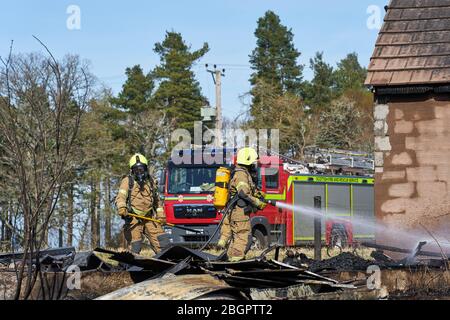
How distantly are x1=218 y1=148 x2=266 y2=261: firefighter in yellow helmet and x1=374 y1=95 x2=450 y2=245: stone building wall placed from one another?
14.4 ft

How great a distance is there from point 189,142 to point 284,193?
28.4m

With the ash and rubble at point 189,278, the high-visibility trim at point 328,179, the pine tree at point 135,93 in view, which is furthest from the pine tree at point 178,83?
the ash and rubble at point 189,278

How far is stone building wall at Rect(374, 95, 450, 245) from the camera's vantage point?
1476cm

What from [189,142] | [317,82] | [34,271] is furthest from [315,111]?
[34,271]

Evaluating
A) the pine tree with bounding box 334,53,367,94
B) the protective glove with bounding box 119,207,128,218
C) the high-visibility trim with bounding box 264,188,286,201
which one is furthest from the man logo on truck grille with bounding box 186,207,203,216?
the pine tree with bounding box 334,53,367,94

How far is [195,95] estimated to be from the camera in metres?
52.8

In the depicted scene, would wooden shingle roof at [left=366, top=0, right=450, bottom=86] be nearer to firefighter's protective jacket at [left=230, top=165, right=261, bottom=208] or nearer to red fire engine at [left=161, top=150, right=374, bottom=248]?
red fire engine at [left=161, top=150, right=374, bottom=248]

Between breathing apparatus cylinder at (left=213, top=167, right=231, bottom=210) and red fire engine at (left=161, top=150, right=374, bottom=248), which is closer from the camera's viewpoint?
breathing apparatus cylinder at (left=213, top=167, right=231, bottom=210)

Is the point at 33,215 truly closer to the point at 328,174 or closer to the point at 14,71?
the point at 14,71

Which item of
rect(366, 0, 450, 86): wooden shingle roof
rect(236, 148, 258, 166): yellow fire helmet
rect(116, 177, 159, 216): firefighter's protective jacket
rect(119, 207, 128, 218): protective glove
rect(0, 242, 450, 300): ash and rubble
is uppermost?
rect(366, 0, 450, 86): wooden shingle roof

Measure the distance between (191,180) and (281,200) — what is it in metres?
2.88

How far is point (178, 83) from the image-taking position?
52156 millimetres

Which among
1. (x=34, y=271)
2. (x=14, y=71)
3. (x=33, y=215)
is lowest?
(x=34, y=271)

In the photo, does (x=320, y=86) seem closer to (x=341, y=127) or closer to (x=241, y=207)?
(x=341, y=127)
